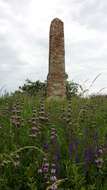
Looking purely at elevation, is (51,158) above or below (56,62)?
below

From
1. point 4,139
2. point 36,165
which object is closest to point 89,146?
point 36,165

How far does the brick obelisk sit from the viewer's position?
18.1 metres

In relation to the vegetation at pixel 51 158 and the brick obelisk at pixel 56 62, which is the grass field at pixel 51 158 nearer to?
the vegetation at pixel 51 158

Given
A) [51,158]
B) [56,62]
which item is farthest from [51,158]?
[56,62]

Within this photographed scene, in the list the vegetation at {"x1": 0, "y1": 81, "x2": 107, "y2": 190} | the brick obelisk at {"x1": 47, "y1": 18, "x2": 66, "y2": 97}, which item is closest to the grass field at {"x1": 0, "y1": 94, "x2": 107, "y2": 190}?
the vegetation at {"x1": 0, "y1": 81, "x2": 107, "y2": 190}

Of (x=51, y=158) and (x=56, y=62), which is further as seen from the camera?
(x=56, y=62)

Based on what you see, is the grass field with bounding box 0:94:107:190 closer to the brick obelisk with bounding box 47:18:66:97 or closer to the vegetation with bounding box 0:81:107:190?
the vegetation with bounding box 0:81:107:190

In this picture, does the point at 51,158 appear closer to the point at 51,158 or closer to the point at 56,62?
the point at 51,158

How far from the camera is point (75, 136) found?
570 cm

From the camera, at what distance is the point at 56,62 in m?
18.5

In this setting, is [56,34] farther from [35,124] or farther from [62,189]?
[62,189]

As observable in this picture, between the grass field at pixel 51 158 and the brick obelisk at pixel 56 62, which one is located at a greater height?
the brick obelisk at pixel 56 62

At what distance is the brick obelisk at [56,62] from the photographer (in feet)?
59.3

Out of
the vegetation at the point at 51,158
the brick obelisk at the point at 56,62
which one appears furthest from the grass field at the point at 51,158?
the brick obelisk at the point at 56,62
